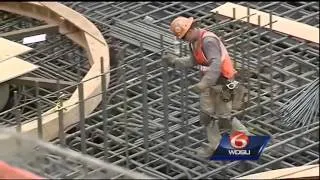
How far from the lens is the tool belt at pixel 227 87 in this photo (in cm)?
1080

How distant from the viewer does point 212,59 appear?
10.6 metres

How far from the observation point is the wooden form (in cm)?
1002

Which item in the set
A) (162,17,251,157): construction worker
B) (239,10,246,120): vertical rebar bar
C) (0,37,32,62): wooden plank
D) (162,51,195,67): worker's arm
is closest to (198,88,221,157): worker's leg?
(162,17,251,157): construction worker

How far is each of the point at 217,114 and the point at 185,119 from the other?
3.02 feet

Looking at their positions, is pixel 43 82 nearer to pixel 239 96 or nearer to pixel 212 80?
pixel 239 96

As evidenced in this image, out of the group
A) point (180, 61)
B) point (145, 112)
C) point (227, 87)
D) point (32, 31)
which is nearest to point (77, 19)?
point (32, 31)

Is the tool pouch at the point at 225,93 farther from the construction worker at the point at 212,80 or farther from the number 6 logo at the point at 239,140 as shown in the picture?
the number 6 logo at the point at 239,140

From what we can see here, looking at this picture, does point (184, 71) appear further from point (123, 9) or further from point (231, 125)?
point (123, 9)

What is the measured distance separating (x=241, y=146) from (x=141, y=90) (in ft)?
6.44

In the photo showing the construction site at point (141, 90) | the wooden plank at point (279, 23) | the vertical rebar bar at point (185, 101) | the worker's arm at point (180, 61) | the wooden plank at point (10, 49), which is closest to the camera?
the worker's arm at point (180, 61)

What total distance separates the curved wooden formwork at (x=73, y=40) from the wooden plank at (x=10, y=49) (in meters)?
0.72

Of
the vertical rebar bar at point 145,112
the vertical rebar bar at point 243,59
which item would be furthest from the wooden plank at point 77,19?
the vertical rebar bar at point 145,112

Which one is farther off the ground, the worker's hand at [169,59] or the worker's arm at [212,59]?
the worker's arm at [212,59]

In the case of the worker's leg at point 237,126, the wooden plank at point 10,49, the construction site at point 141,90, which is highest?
the wooden plank at point 10,49
